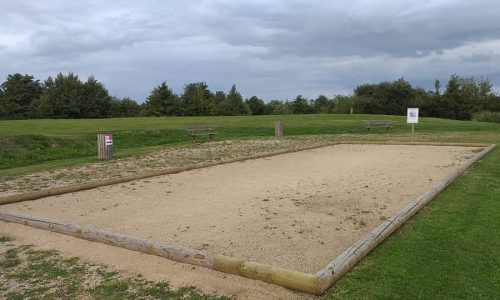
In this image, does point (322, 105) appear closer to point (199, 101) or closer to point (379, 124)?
point (199, 101)

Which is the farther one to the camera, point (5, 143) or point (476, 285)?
point (5, 143)

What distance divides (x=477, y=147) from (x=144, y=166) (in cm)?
962

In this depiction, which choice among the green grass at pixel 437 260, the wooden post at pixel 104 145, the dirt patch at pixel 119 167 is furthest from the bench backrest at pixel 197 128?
the green grass at pixel 437 260

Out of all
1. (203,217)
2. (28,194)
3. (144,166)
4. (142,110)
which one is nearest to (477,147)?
(144,166)

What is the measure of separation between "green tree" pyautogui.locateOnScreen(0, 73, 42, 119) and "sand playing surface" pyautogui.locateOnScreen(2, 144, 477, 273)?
5330cm

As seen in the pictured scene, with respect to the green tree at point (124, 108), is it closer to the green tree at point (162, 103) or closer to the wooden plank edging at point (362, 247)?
the green tree at point (162, 103)

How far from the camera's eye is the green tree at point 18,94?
57375mm

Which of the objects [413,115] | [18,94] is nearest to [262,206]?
[413,115]

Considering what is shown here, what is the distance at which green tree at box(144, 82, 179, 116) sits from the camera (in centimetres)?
5347

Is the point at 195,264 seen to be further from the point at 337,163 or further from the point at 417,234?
the point at 337,163

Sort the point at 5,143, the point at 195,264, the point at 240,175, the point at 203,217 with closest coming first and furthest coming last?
the point at 195,264, the point at 203,217, the point at 240,175, the point at 5,143

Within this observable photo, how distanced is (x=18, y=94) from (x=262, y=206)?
61.7 m

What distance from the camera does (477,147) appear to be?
45.5 feet

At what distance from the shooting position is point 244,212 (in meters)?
5.98
